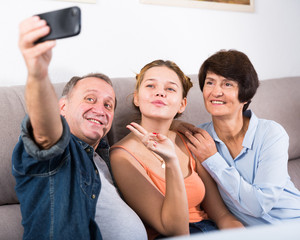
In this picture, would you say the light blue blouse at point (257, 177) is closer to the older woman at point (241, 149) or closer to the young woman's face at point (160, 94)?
the older woman at point (241, 149)

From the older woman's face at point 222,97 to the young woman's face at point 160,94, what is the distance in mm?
148

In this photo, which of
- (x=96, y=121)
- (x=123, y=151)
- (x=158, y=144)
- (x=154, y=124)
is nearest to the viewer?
(x=158, y=144)

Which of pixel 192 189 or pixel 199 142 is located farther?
pixel 199 142

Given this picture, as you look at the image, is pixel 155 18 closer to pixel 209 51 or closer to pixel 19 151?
pixel 209 51

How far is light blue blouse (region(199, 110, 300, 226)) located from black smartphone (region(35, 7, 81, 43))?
3.11 ft

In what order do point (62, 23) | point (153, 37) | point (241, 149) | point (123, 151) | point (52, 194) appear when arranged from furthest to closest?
point (153, 37) < point (241, 149) < point (123, 151) < point (52, 194) < point (62, 23)

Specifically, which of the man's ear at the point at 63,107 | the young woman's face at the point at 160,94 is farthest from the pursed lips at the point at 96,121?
the young woman's face at the point at 160,94

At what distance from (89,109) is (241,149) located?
0.75m

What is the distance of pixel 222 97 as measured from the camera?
5.07 feet

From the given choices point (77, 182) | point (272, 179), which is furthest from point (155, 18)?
point (77, 182)

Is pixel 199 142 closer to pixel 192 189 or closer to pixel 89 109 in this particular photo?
pixel 192 189

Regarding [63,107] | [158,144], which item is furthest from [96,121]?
[158,144]

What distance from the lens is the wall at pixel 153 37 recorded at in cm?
170

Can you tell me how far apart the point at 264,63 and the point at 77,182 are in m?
2.12
